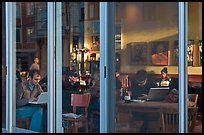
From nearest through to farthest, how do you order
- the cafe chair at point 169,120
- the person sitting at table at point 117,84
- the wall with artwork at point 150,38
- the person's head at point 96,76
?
the cafe chair at point 169,120, the wall with artwork at point 150,38, the person sitting at table at point 117,84, the person's head at point 96,76

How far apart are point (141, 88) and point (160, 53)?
0.54 m

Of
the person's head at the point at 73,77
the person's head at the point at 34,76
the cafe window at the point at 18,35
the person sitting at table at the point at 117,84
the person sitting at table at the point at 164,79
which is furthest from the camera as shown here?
the cafe window at the point at 18,35

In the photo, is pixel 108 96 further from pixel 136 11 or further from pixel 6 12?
pixel 6 12

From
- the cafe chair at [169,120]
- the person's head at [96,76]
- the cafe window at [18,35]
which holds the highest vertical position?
the cafe window at [18,35]

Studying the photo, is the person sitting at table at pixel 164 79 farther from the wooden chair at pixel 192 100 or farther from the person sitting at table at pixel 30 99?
the person sitting at table at pixel 30 99

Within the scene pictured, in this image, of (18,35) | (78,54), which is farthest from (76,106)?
(18,35)

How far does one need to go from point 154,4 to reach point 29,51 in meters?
2.26

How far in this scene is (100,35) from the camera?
201 inches

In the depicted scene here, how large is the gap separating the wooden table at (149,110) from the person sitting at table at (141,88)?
5cm

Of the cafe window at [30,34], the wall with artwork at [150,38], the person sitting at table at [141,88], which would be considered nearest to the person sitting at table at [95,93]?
the wall with artwork at [150,38]

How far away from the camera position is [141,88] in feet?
16.7

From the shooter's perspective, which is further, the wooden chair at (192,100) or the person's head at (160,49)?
the person's head at (160,49)

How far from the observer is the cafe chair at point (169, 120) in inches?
178

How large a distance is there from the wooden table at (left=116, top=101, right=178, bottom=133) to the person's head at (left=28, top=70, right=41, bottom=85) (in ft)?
5.22
